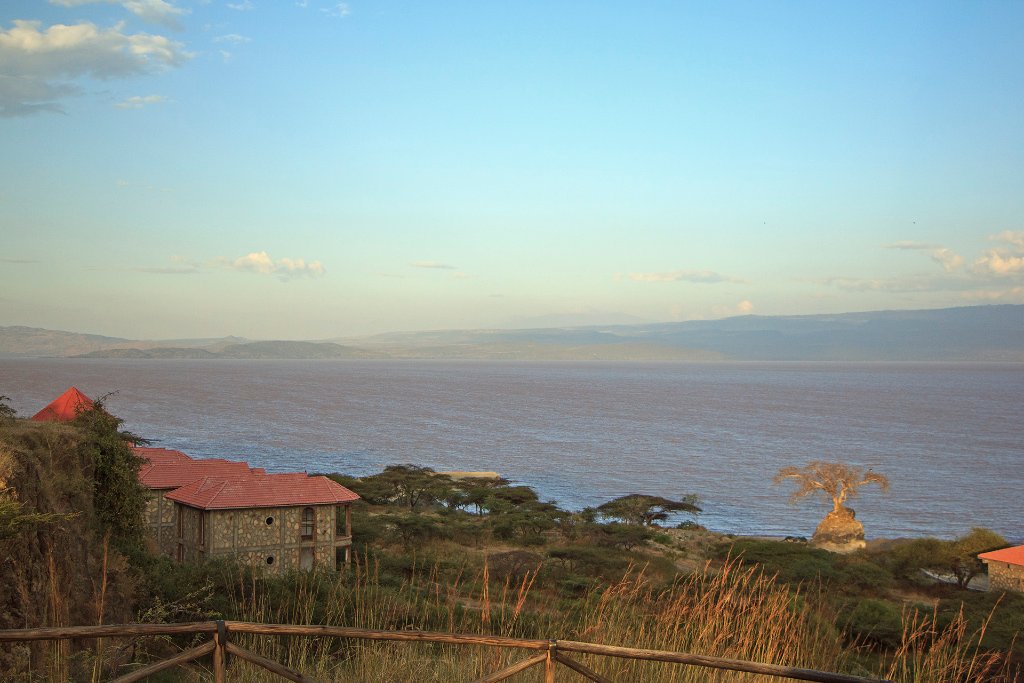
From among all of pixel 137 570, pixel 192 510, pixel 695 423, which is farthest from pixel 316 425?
pixel 137 570

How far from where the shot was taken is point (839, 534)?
1246 inches

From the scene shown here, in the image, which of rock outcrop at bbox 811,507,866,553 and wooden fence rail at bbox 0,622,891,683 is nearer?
wooden fence rail at bbox 0,622,891,683

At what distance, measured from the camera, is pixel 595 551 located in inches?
958

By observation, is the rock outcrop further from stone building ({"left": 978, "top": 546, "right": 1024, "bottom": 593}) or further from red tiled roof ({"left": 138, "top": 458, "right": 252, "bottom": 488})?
red tiled roof ({"left": 138, "top": 458, "right": 252, "bottom": 488})

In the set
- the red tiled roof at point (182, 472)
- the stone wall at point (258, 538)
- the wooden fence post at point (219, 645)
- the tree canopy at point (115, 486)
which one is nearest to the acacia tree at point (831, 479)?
the stone wall at point (258, 538)

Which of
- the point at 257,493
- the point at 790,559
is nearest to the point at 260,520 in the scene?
the point at 257,493

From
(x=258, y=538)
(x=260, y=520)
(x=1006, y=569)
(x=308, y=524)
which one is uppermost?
(x=260, y=520)

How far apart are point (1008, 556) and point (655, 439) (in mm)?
44975

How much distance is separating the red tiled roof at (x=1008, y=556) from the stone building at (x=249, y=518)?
18149 millimetres

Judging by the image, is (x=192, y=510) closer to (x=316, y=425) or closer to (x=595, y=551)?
(x=595, y=551)

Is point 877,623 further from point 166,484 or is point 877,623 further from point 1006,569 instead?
point 166,484

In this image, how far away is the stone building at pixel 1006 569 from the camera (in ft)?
74.4

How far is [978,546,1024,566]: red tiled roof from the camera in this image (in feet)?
74.6

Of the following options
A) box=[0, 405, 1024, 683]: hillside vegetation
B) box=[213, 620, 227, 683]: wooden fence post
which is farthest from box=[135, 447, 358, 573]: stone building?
box=[213, 620, 227, 683]: wooden fence post
